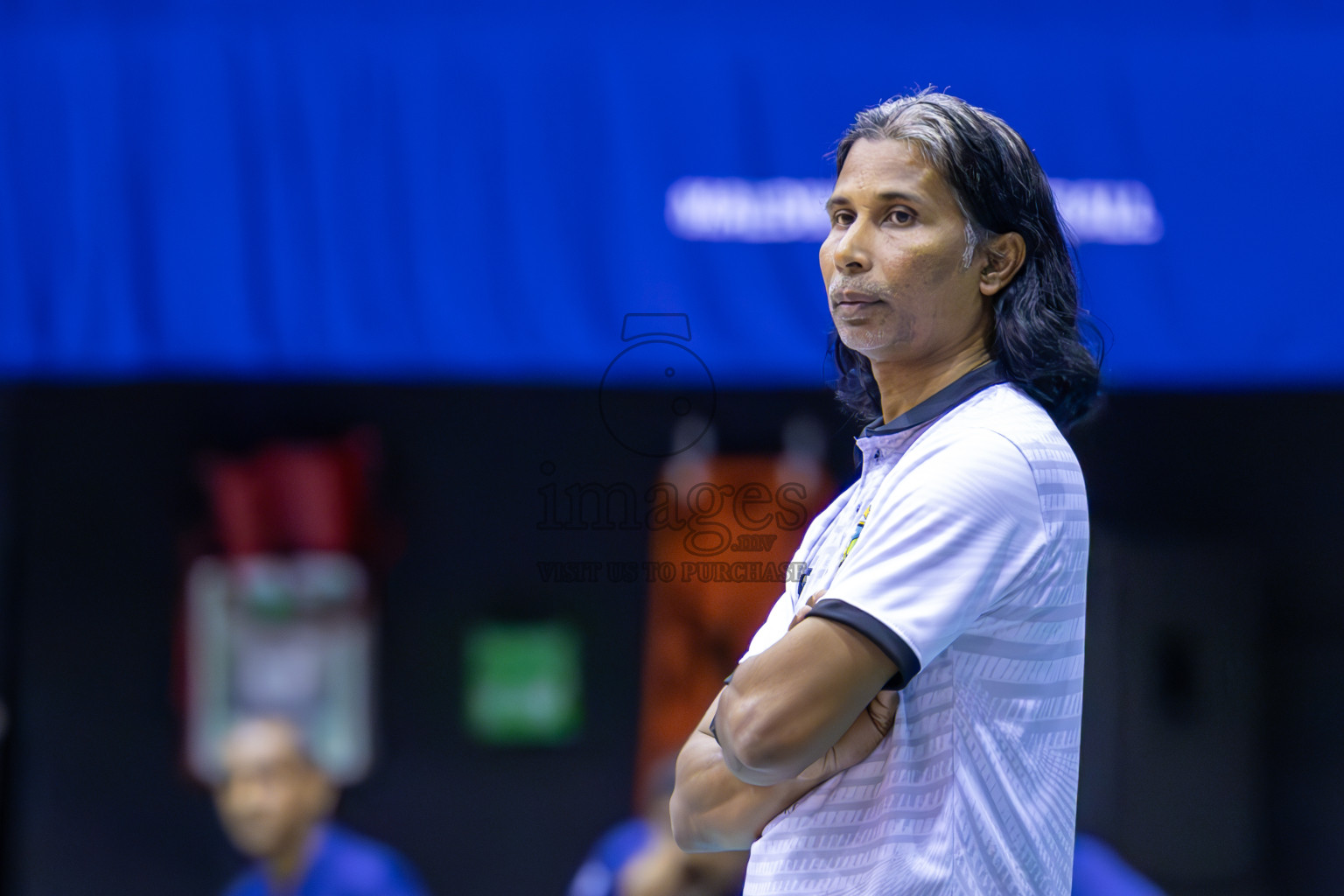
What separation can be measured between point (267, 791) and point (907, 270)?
11.5 feet

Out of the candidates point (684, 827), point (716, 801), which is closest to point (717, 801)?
point (716, 801)

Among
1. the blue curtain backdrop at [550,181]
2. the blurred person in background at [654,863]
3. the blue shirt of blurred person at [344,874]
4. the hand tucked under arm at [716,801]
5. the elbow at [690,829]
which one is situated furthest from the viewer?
the blue shirt of blurred person at [344,874]

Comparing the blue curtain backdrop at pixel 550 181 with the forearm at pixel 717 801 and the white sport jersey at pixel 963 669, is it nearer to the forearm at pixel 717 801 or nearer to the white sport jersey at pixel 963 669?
the forearm at pixel 717 801

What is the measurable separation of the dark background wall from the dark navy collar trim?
2742mm

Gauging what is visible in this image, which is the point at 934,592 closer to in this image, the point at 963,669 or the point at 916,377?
the point at 963,669

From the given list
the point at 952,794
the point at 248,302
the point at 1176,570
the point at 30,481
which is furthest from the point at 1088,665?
the point at 30,481

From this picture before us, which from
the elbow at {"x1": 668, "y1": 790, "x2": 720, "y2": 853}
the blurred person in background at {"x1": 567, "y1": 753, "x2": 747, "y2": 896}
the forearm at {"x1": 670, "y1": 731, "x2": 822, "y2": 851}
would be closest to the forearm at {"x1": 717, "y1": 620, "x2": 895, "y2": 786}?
the forearm at {"x1": 670, "y1": 731, "x2": 822, "y2": 851}

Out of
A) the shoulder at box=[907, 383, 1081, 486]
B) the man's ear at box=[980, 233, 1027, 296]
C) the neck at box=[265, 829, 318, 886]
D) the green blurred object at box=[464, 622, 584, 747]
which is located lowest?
the neck at box=[265, 829, 318, 886]

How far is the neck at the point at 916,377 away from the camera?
162cm

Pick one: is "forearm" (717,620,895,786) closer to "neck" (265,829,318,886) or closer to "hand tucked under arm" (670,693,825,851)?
"hand tucked under arm" (670,693,825,851)

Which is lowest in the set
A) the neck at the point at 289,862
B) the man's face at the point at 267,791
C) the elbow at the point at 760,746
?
the neck at the point at 289,862

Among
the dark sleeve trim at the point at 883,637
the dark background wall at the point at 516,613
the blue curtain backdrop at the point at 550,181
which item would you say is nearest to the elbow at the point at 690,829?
the dark sleeve trim at the point at 883,637

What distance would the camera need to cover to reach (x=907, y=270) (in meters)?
1.60

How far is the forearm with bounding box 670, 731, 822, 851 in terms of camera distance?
148 centimetres
